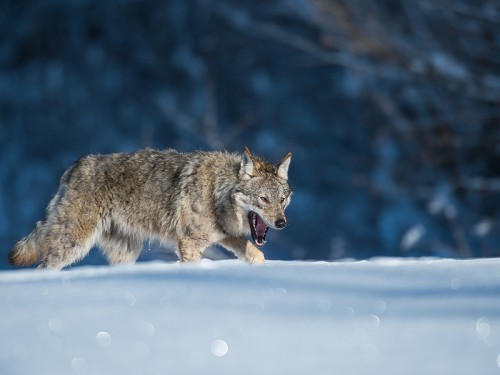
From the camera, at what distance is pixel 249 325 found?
308cm

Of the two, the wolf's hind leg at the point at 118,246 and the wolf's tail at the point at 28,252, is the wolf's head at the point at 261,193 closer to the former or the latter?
the wolf's hind leg at the point at 118,246

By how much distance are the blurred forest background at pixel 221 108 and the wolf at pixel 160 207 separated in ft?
30.0

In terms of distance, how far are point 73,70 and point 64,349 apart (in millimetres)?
19873

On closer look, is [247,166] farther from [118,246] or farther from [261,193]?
Result: [118,246]

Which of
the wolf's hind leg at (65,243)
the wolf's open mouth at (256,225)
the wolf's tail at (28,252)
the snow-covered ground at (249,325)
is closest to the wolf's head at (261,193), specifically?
the wolf's open mouth at (256,225)

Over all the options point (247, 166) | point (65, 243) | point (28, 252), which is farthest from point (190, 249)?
point (28, 252)

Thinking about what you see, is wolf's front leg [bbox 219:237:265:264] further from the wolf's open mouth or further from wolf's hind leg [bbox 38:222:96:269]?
wolf's hind leg [bbox 38:222:96:269]

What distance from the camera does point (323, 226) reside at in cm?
1920

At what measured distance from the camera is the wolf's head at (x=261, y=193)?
7.04 meters

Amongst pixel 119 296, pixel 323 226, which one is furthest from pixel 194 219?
pixel 323 226

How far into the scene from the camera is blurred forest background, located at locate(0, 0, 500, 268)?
18.6 m

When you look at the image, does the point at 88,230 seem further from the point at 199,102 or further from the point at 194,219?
the point at 199,102

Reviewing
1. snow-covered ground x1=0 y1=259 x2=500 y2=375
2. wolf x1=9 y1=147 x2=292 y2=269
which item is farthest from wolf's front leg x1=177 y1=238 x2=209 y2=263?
snow-covered ground x1=0 y1=259 x2=500 y2=375

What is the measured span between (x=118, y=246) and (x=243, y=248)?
1054mm
